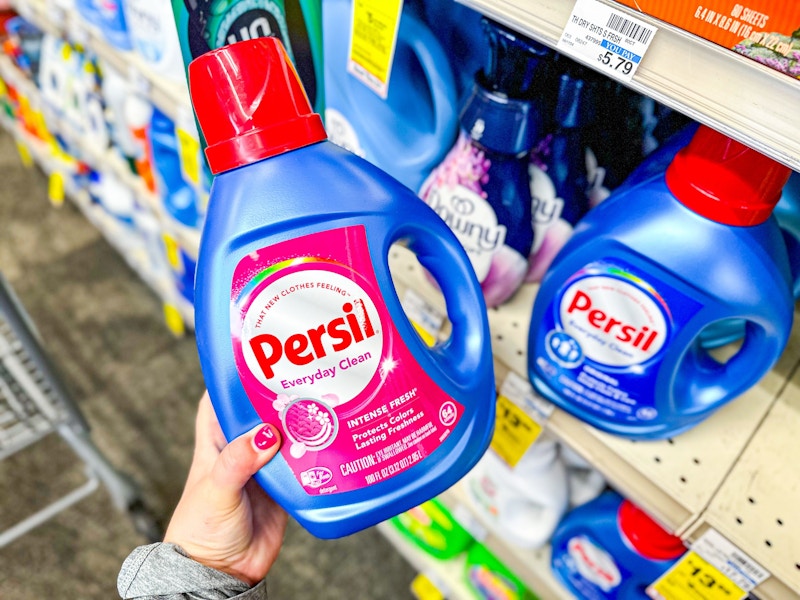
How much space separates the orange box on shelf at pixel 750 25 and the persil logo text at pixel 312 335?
312 mm

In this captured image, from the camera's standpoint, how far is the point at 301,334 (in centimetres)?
51

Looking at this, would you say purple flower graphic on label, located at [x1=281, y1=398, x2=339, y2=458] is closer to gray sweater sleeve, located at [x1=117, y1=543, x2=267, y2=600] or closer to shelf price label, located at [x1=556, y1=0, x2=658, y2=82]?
gray sweater sleeve, located at [x1=117, y1=543, x2=267, y2=600]

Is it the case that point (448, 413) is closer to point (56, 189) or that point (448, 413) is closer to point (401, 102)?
point (401, 102)

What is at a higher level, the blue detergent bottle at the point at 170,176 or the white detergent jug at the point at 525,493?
the blue detergent bottle at the point at 170,176

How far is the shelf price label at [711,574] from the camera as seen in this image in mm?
574

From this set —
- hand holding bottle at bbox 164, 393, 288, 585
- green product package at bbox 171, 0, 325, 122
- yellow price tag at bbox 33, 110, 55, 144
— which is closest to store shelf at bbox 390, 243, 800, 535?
hand holding bottle at bbox 164, 393, 288, 585

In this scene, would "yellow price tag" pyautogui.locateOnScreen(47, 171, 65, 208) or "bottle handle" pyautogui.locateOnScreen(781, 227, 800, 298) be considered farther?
"yellow price tag" pyautogui.locateOnScreen(47, 171, 65, 208)

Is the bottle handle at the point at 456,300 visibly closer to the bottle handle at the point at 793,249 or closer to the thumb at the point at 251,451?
the thumb at the point at 251,451

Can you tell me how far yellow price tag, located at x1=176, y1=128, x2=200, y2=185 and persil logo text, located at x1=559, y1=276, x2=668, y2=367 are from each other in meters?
0.71

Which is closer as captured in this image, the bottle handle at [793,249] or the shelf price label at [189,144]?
the bottle handle at [793,249]

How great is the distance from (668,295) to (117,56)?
3.53ft

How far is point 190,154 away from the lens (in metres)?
1.10

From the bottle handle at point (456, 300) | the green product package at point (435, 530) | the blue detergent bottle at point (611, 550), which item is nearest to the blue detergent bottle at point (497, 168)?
the bottle handle at point (456, 300)

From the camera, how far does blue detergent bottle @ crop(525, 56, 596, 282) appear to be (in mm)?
601
